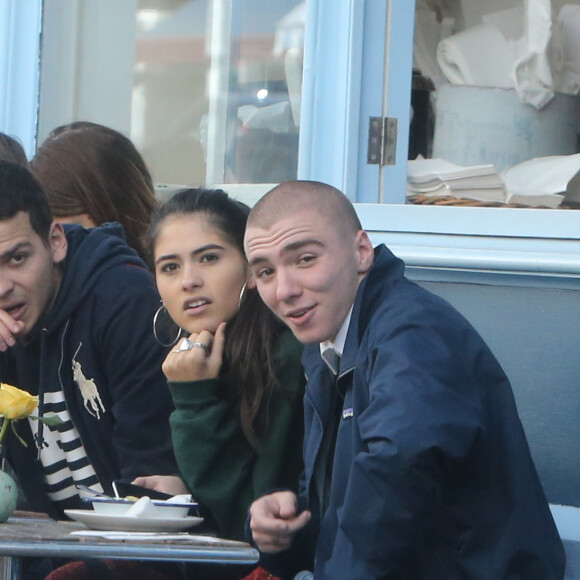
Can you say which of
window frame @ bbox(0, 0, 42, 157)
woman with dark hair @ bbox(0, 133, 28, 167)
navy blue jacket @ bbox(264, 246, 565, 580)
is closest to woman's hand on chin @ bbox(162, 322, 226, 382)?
navy blue jacket @ bbox(264, 246, 565, 580)

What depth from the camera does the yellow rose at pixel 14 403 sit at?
2418mm

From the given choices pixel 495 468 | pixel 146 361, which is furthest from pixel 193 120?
pixel 495 468

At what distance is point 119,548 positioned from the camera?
6.59 ft

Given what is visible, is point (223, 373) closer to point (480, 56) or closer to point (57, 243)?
point (57, 243)

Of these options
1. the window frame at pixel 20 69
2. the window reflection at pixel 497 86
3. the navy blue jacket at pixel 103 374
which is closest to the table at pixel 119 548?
the navy blue jacket at pixel 103 374

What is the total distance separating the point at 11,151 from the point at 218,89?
0.82 m

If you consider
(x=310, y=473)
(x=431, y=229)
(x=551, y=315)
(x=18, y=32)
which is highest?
(x=18, y=32)

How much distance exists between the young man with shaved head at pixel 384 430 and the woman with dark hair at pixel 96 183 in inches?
53.5

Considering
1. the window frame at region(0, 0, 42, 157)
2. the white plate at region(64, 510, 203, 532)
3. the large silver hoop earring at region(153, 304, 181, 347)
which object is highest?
the window frame at region(0, 0, 42, 157)

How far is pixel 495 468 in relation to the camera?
7.78 feet

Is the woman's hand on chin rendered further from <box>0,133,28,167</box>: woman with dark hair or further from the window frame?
the window frame

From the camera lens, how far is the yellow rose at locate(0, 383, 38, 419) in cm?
242

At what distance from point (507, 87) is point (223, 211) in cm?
123

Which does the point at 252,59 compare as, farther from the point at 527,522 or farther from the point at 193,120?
the point at 527,522
